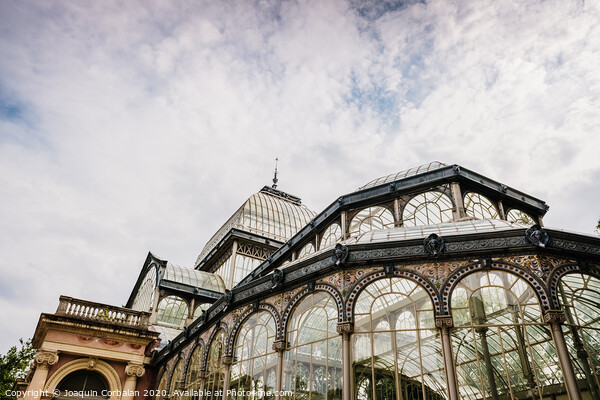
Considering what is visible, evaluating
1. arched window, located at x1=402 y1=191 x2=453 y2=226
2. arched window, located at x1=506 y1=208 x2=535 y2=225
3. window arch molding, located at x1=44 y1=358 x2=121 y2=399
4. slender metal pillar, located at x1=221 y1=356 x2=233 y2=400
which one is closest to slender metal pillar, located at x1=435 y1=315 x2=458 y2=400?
arched window, located at x1=402 y1=191 x2=453 y2=226

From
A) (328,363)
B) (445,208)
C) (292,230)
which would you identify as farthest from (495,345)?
(292,230)

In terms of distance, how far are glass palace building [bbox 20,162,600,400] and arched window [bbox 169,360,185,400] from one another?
113 millimetres

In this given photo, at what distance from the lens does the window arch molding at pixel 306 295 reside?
1533 centimetres

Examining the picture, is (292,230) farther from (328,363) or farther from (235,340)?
(328,363)

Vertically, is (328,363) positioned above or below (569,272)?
below

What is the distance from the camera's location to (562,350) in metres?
12.6

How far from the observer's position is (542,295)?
44.1ft

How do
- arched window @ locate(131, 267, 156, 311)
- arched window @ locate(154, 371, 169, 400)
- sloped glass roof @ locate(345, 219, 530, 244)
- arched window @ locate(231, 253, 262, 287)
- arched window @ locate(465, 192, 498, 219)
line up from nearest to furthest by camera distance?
sloped glass roof @ locate(345, 219, 530, 244) < arched window @ locate(465, 192, 498, 219) < arched window @ locate(154, 371, 169, 400) < arched window @ locate(131, 267, 156, 311) < arched window @ locate(231, 253, 262, 287)

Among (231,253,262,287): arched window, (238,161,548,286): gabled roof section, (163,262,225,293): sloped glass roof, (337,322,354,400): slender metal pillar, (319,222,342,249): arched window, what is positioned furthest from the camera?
(231,253,262,287): arched window

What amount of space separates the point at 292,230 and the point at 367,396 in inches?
1339

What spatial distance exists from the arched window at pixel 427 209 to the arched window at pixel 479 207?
3.07ft

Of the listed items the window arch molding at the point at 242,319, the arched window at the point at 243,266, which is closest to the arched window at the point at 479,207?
the window arch molding at the point at 242,319

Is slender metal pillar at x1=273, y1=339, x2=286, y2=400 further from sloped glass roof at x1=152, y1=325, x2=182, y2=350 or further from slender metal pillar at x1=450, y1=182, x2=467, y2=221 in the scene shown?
sloped glass roof at x1=152, y1=325, x2=182, y2=350

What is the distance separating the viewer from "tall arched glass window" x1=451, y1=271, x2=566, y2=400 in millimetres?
12727
